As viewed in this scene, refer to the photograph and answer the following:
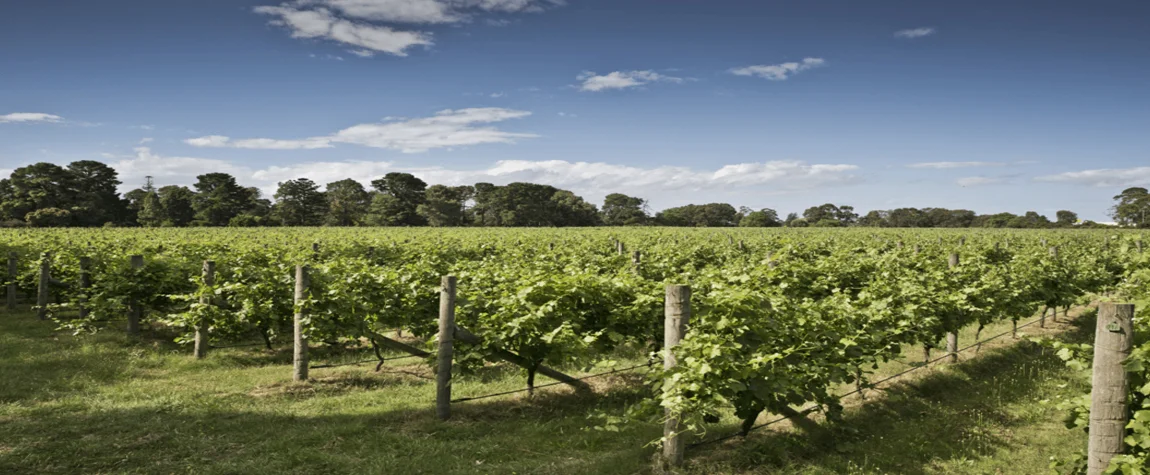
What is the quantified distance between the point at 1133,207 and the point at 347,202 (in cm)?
11762

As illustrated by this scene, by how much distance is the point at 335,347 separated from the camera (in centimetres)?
1055

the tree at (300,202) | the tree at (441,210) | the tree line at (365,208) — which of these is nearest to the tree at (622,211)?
the tree line at (365,208)

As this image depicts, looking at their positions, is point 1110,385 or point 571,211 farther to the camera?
point 571,211

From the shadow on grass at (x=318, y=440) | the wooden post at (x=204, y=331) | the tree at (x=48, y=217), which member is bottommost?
the shadow on grass at (x=318, y=440)

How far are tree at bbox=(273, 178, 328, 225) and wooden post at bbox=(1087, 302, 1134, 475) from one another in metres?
83.9

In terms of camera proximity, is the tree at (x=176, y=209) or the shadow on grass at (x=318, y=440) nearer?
the shadow on grass at (x=318, y=440)

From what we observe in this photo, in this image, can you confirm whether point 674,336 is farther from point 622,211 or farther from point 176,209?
point 622,211

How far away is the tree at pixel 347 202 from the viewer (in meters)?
83.2

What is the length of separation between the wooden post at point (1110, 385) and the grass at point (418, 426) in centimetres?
173

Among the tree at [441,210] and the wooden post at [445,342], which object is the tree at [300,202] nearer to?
the tree at [441,210]

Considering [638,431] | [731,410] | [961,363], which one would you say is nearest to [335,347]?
[638,431]

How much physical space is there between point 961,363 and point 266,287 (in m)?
11.4

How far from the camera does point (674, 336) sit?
543 cm

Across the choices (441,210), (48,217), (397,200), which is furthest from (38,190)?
(441,210)
